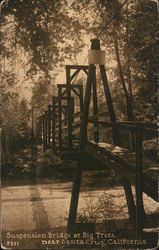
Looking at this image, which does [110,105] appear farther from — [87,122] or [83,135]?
[83,135]

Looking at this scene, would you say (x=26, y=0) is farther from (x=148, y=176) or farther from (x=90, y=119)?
(x=148, y=176)

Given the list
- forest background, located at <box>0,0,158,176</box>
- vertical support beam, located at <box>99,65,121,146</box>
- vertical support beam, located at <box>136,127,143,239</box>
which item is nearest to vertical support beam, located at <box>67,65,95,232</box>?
vertical support beam, located at <box>99,65,121,146</box>

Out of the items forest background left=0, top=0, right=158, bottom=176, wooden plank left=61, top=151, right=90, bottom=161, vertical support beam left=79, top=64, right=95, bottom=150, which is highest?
forest background left=0, top=0, right=158, bottom=176

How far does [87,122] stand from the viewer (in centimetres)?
603

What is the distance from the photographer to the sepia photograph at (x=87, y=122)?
5.21 meters

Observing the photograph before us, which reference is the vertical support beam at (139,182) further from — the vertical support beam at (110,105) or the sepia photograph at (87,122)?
the vertical support beam at (110,105)

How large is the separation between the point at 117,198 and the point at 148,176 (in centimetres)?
797

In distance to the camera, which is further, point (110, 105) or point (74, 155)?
point (110, 105)

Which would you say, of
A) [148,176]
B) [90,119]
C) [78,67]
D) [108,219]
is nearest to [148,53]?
[78,67]

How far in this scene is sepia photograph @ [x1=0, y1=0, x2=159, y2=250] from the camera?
17.1 ft

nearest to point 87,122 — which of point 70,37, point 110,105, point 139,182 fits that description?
point 110,105

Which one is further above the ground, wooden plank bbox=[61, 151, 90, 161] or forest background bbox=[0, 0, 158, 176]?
forest background bbox=[0, 0, 158, 176]

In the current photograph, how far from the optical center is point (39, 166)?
66.9 feet

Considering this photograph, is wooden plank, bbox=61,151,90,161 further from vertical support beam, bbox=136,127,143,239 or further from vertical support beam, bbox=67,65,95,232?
vertical support beam, bbox=136,127,143,239
